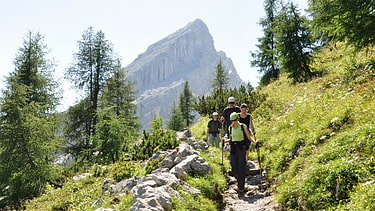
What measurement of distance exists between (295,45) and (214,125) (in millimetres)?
9961

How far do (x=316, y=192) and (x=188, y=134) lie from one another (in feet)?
39.7

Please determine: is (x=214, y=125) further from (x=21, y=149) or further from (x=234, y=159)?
(x=21, y=149)

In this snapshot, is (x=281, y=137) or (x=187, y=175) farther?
(x=281, y=137)

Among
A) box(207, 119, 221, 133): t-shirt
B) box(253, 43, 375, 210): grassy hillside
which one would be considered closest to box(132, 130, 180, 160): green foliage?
box(207, 119, 221, 133): t-shirt

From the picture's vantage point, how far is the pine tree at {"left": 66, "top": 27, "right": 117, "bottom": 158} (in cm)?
2409

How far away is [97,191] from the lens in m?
9.40

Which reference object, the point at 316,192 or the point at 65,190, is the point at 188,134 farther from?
the point at 316,192

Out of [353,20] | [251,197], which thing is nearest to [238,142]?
[251,197]

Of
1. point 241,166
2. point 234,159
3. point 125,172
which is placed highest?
point 234,159

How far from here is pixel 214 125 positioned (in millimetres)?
12164

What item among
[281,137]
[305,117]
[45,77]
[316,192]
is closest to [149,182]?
[316,192]

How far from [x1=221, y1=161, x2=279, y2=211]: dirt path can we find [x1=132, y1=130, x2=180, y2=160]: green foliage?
453cm

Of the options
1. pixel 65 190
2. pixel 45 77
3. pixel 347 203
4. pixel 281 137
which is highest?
pixel 45 77

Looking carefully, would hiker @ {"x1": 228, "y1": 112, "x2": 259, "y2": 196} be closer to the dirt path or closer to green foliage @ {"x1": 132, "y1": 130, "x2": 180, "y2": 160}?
the dirt path
